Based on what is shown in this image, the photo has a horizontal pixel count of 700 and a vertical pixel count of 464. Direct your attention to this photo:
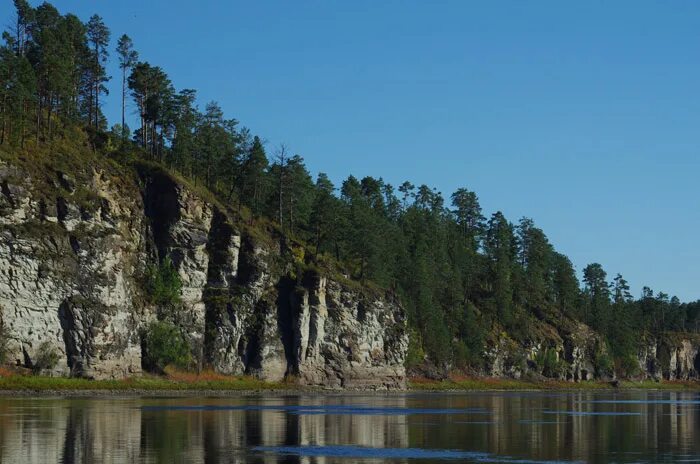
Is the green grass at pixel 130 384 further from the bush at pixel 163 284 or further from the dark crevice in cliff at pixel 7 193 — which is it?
the dark crevice in cliff at pixel 7 193

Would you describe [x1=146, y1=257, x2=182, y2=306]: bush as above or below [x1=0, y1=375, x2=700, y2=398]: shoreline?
above

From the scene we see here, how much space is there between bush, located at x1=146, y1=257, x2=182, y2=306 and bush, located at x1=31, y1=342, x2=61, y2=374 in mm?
20241

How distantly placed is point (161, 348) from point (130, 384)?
28.0 feet

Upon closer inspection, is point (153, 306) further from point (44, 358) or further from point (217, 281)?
point (44, 358)

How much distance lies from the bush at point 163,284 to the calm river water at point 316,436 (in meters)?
48.3

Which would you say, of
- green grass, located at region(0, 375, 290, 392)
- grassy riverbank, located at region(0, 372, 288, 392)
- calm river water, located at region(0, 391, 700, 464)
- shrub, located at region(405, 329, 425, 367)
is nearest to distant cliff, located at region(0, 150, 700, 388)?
grassy riverbank, located at region(0, 372, 288, 392)

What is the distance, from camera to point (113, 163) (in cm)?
12775

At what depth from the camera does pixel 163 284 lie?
12156 cm

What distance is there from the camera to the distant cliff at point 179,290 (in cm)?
10362

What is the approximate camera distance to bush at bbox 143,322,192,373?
114438 mm

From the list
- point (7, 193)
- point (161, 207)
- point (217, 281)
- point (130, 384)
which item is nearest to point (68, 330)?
point (130, 384)

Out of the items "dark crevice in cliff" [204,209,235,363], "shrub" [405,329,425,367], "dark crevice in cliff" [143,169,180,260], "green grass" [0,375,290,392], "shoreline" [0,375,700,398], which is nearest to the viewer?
"shoreline" [0,375,700,398]

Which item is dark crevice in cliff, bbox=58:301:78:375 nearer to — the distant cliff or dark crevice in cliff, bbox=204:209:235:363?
the distant cliff

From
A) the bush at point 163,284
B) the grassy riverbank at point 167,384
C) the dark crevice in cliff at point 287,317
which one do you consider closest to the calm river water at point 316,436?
the grassy riverbank at point 167,384
